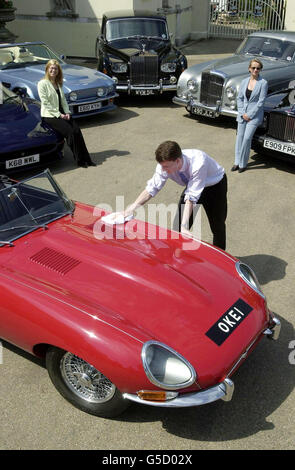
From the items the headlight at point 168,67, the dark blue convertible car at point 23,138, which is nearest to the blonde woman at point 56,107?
the dark blue convertible car at point 23,138

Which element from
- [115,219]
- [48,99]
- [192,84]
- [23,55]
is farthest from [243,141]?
[23,55]

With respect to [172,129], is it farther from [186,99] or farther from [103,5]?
[103,5]

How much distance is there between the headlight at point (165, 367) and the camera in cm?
337

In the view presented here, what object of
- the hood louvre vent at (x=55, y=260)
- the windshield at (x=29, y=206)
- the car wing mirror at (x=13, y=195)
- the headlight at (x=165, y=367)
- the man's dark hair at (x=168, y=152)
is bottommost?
the headlight at (x=165, y=367)

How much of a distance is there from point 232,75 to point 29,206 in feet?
22.5

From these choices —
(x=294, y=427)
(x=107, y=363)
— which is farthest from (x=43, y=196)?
(x=294, y=427)

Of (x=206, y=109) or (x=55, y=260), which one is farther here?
(x=206, y=109)

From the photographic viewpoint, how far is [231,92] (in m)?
10.0

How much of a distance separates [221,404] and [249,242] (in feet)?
9.04

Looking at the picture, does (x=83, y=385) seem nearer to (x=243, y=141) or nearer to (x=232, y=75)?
(x=243, y=141)

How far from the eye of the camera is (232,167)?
8.67 m

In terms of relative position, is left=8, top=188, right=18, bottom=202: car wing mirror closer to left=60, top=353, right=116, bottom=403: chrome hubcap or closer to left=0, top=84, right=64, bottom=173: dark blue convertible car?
left=60, top=353, right=116, bottom=403: chrome hubcap

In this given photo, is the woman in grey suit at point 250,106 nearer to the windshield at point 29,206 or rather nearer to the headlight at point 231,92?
the headlight at point 231,92

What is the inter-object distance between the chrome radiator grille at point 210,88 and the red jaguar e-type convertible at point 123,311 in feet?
20.9
